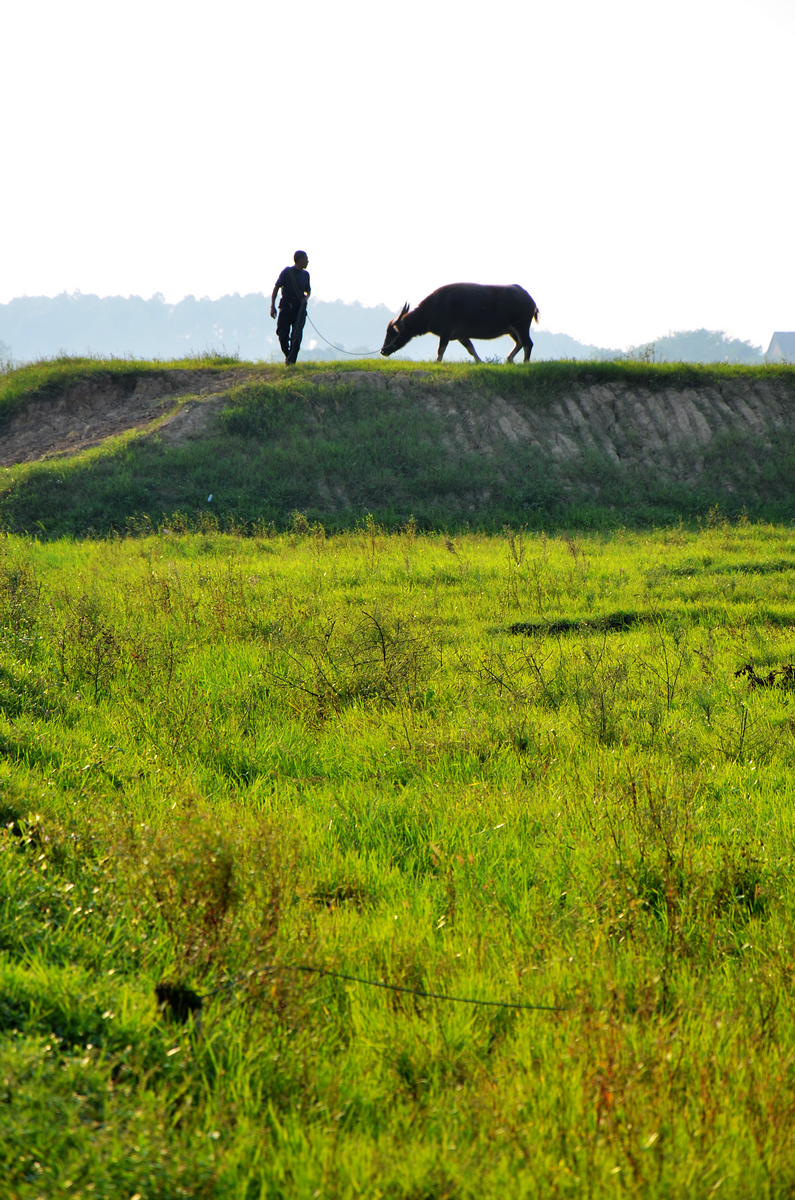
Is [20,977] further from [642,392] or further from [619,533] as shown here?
[642,392]

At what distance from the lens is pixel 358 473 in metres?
15.8

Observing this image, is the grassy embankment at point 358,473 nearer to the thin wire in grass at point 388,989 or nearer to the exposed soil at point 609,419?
the exposed soil at point 609,419

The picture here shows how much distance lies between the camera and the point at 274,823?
12.2 ft

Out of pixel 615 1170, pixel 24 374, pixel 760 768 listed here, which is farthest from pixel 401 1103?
pixel 24 374

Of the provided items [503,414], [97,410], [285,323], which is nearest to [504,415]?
[503,414]

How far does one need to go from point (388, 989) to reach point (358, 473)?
536 inches

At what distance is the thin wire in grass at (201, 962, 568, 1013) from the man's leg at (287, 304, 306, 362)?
16868 mm

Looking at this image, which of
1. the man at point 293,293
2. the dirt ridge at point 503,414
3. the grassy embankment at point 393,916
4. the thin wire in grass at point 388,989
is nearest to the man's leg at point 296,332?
the man at point 293,293

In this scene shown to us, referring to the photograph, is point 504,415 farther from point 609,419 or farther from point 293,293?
point 293,293

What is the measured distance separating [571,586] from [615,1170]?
7789 millimetres

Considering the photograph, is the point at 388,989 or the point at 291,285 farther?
the point at 291,285

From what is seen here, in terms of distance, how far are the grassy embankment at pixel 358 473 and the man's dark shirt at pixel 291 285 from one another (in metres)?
1.55

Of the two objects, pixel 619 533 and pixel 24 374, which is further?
pixel 24 374

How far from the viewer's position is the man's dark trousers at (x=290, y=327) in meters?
18.1
